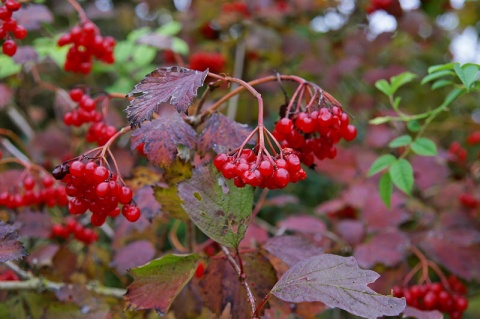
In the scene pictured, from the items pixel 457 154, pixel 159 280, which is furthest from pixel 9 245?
pixel 457 154

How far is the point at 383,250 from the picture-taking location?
183 centimetres

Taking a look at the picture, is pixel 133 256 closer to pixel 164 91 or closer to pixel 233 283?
pixel 233 283

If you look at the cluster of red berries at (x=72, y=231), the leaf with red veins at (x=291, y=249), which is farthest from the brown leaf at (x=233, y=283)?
the cluster of red berries at (x=72, y=231)

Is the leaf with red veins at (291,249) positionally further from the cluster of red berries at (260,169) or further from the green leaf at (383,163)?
the green leaf at (383,163)

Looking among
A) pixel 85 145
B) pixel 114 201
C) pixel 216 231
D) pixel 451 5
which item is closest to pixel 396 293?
pixel 216 231

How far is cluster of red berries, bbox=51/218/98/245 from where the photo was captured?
1827 mm

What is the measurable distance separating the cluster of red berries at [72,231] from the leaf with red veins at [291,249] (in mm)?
875

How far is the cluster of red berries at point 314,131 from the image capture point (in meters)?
1.11

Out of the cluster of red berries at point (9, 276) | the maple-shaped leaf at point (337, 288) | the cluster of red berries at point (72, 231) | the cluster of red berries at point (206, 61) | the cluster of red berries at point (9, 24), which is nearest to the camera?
the maple-shaped leaf at point (337, 288)

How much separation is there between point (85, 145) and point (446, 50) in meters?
2.92

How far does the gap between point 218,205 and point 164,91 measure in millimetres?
282

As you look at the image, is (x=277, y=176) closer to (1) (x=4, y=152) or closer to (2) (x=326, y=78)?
(1) (x=4, y=152)

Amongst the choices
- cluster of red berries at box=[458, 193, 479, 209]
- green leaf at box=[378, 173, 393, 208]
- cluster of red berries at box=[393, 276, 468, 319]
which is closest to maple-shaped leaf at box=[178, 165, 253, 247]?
green leaf at box=[378, 173, 393, 208]

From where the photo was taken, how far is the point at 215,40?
3.34 m
